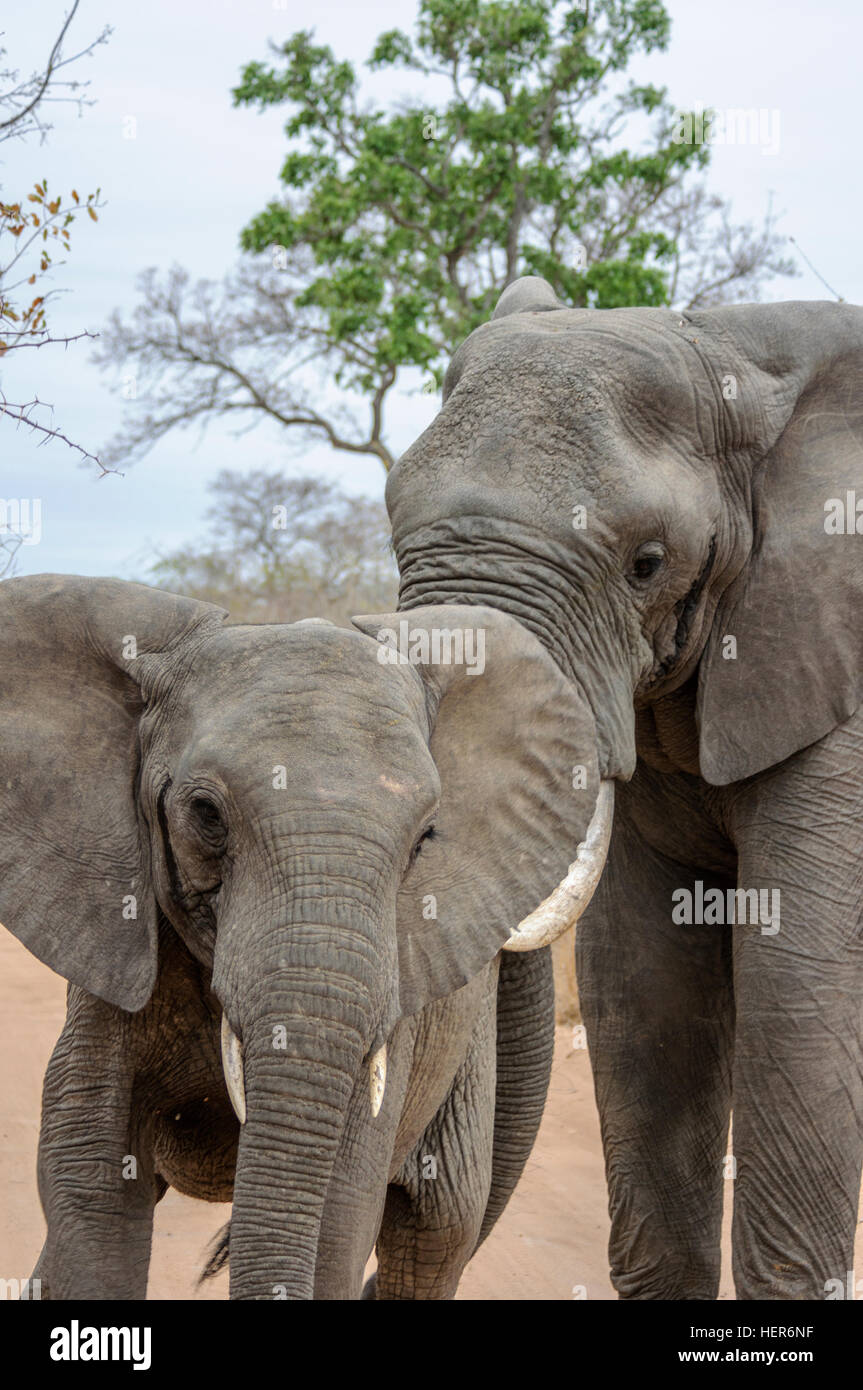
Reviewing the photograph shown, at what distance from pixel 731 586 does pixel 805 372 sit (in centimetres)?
55

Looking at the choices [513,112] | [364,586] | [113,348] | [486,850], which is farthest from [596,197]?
[486,850]

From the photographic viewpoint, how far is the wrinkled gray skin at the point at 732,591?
13.2 ft

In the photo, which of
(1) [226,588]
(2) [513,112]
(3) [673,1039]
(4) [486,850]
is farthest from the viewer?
(1) [226,588]

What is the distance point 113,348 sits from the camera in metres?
19.1

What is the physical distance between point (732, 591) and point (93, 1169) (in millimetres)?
2047

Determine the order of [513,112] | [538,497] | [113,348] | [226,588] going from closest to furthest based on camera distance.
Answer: [538,497], [513,112], [113,348], [226,588]

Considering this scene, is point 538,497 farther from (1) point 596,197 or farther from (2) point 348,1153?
(1) point 596,197

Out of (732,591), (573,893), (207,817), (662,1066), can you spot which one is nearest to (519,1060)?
(662,1066)

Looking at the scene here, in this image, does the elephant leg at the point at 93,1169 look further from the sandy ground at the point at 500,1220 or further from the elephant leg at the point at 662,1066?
the sandy ground at the point at 500,1220

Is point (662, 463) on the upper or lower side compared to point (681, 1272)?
upper

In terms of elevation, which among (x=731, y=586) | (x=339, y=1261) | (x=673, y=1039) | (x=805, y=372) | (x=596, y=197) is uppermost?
(x=596, y=197)

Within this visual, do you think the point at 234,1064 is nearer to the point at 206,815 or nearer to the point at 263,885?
Answer: the point at 263,885

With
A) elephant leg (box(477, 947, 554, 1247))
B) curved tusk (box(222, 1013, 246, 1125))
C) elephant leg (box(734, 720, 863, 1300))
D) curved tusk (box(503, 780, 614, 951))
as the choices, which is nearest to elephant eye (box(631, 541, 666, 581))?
curved tusk (box(503, 780, 614, 951))

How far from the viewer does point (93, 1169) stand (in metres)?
3.34
